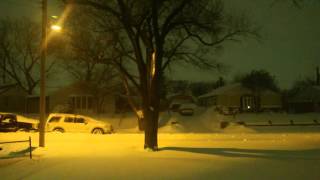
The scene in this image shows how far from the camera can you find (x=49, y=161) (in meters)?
17.2

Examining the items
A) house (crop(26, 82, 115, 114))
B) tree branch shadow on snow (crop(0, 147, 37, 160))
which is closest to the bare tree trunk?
tree branch shadow on snow (crop(0, 147, 37, 160))

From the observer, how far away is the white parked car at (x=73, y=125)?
33750 mm

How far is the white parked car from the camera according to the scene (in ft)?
111

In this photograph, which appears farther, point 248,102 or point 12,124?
point 248,102

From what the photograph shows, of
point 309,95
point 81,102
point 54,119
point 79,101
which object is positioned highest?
point 309,95

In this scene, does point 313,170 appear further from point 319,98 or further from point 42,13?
point 319,98

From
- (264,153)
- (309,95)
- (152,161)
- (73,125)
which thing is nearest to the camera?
(152,161)

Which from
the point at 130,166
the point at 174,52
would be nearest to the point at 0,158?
the point at 130,166

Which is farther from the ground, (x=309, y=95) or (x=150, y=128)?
(x=309, y=95)

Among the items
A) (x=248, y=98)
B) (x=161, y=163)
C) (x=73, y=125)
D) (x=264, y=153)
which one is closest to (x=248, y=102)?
(x=248, y=98)

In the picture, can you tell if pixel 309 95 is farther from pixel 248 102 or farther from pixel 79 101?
pixel 79 101

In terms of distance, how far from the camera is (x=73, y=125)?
112 feet

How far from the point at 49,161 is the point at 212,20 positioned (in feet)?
34.0

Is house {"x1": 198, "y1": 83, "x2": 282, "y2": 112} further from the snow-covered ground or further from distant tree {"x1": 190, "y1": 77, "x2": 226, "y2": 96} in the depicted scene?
distant tree {"x1": 190, "y1": 77, "x2": 226, "y2": 96}
